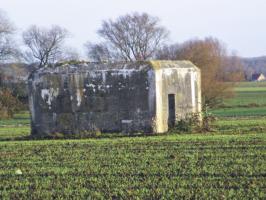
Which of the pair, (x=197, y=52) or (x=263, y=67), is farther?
(x=263, y=67)

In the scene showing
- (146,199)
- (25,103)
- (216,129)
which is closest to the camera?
(146,199)

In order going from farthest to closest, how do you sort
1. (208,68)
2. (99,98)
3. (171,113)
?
(208,68) < (171,113) < (99,98)

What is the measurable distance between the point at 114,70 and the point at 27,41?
4469 centimetres

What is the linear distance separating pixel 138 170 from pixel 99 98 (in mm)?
10457

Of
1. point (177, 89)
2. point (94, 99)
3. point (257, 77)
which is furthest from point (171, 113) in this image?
point (257, 77)

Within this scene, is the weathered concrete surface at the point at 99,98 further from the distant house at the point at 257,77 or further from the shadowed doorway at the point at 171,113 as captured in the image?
the distant house at the point at 257,77

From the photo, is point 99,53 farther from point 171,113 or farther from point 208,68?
point 171,113

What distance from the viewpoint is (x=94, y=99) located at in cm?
2175

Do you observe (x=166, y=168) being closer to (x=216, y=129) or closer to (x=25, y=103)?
(x=216, y=129)

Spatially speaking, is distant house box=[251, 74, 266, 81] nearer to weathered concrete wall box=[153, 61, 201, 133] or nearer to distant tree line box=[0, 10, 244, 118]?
distant tree line box=[0, 10, 244, 118]

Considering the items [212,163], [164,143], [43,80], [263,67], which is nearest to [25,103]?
[43,80]

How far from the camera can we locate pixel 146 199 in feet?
28.3

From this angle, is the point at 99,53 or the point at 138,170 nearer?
the point at 138,170

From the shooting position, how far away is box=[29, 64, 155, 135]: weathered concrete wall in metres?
21.7
